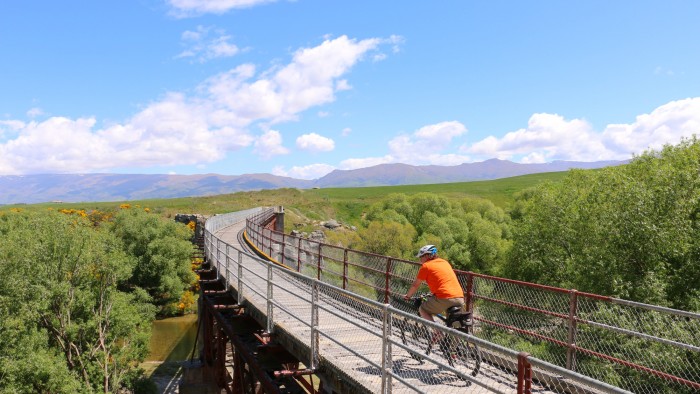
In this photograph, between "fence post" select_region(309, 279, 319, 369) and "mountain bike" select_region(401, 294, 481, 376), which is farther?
"fence post" select_region(309, 279, 319, 369)

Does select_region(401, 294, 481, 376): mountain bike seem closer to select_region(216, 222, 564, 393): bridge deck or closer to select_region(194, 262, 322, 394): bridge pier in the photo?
select_region(216, 222, 564, 393): bridge deck

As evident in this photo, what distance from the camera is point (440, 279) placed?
6.39 metres

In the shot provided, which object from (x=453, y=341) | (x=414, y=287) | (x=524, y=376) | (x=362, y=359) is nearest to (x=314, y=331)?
(x=362, y=359)

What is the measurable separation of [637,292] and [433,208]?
47.8 metres

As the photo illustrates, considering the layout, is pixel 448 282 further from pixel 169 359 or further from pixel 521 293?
pixel 169 359

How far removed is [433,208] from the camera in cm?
6494

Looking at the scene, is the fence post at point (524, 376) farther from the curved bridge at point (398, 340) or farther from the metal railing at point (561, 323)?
the metal railing at point (561, 323)

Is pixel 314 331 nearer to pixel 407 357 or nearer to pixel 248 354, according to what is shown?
pixel 407 357

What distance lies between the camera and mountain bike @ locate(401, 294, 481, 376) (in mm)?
5789

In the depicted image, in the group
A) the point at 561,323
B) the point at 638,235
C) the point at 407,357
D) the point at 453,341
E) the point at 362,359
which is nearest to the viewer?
the point at 453,341

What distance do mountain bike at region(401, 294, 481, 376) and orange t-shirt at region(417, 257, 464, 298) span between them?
0.22m

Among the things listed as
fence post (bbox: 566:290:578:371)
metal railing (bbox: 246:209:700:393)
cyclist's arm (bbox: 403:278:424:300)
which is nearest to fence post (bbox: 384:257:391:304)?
metal railing (bbox: 246:209:700:393)

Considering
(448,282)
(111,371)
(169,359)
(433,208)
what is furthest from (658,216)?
(433,208)

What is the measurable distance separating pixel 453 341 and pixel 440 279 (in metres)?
0.90
